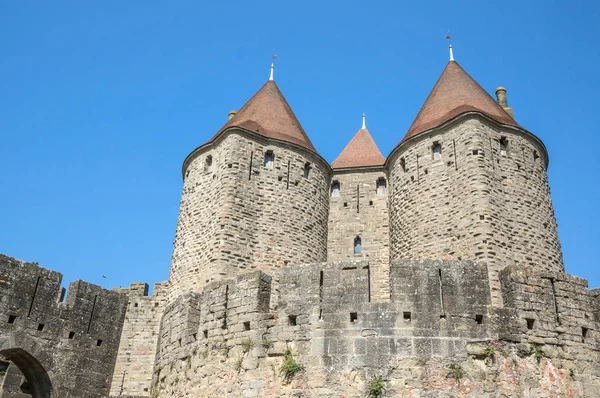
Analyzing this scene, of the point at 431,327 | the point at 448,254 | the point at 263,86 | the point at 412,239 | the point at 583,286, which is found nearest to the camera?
the point at 431,327

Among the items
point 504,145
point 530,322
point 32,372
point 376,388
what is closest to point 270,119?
point 504,145

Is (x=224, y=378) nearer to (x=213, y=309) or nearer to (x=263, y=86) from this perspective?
(x=213, y=309)

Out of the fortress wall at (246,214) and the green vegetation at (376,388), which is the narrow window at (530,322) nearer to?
the green vegetation at (376,388)

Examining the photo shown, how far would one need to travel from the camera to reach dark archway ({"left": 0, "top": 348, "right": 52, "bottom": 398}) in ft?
51.6

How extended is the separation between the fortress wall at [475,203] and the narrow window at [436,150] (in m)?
0.09

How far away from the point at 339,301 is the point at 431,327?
4.36 ft

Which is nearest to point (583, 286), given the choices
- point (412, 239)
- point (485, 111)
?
point (412, 239)

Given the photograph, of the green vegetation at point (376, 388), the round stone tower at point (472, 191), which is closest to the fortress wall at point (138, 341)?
the round stone tower at point (472, 191)

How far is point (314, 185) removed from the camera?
21.1m

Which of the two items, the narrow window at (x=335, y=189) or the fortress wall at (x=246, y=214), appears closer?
the fortress wall at (x=246, y=214)

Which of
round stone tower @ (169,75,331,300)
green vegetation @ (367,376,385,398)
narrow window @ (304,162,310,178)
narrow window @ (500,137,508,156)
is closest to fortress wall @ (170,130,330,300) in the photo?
round stone tower @ (169,75,331,300)

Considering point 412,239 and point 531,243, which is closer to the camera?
point 531,243

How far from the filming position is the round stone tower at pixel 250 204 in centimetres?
1855

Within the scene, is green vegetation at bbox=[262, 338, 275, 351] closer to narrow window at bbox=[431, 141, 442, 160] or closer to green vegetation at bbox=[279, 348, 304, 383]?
green vegetation at bbox=[279, 348, 304, 383]
